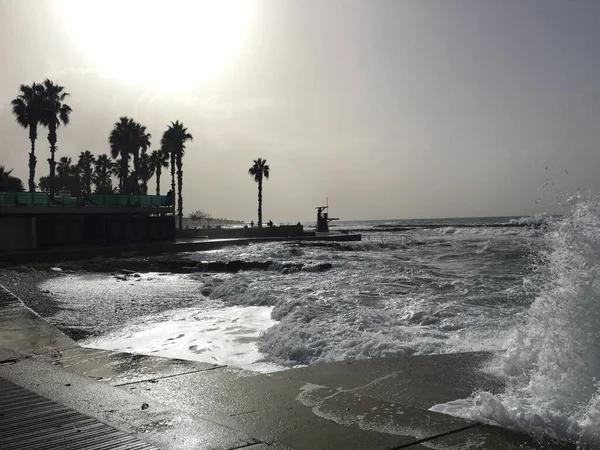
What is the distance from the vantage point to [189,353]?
847 cm

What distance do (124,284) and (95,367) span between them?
12.4m

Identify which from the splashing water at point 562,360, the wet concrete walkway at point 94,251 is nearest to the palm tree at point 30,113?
the wet concrete walkway at point 94,251

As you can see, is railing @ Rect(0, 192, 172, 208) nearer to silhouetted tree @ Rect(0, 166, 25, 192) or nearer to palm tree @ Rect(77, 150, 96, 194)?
silhouetted tree @ Rect(0, 166, 25, 192)

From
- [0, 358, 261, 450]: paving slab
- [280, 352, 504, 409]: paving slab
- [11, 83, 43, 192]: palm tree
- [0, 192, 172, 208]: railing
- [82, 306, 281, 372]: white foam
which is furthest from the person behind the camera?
[11, 83, 43, 192]: palm tree

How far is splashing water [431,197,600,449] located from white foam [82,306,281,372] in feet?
11.0

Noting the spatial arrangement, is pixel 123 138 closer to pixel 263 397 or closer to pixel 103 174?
pixel 103 174

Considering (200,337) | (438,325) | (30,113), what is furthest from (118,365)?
(30,113)

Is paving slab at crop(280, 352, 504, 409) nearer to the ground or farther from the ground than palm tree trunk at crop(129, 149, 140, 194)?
nearer to the ground

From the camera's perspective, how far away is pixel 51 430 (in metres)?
4.18

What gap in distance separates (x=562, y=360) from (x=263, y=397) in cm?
325

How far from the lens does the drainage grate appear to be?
386 centimetres

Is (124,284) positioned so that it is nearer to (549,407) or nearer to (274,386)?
(274,386)

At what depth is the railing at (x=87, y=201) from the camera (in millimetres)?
33147

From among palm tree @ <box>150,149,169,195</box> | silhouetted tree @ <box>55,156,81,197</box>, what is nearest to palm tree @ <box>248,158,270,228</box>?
palm tree @ <box>150,149,169,195</box>
